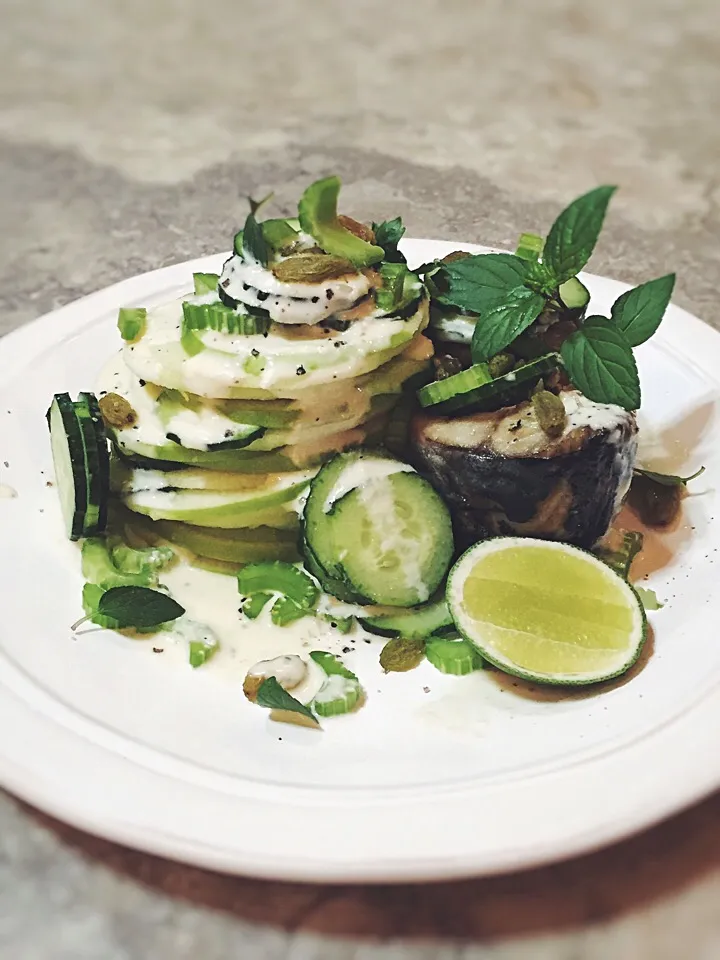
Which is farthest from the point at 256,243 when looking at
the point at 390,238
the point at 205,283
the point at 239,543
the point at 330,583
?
the point at 330,583

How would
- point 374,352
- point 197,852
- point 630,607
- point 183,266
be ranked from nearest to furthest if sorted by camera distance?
point 197,852, point 630,607, point 374,352, point 183,266

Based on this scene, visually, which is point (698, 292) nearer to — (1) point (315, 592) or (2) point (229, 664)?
(1) point (315, 592)

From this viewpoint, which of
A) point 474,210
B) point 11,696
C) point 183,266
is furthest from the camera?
point 474,210

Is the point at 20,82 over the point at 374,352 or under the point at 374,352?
under

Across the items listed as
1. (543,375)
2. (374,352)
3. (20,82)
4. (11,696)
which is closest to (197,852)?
(11,696)

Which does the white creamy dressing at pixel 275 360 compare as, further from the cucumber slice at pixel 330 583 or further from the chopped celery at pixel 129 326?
the cucumber slice at pixel 330 583

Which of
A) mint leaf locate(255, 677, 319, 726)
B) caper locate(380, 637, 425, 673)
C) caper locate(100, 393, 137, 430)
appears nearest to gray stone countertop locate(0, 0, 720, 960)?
mint leaf locate(255, 677, 319, 726)

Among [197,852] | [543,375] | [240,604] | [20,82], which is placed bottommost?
[20,82]

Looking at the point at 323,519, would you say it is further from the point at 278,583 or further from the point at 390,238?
the point at 390,238

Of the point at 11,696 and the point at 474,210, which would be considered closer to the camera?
the point at 11,696
